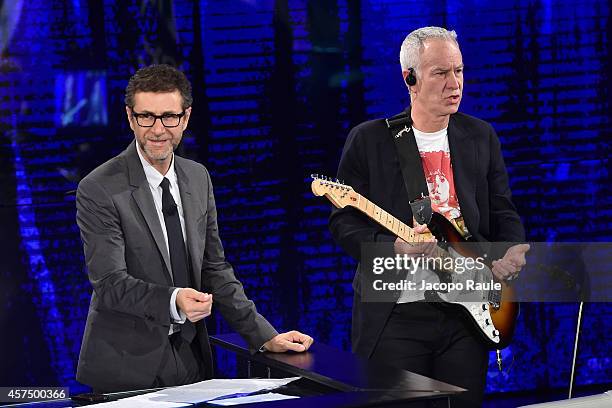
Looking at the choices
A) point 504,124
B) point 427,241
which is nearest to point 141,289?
point 427,241

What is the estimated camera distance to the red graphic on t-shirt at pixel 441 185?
3.57m

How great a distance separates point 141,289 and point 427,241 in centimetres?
112

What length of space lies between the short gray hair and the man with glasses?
95 centimetres

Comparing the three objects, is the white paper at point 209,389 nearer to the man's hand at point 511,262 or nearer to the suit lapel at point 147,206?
the suit lapel at point 147,206

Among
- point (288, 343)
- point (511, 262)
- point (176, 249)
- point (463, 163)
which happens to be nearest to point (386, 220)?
point (463, 163)

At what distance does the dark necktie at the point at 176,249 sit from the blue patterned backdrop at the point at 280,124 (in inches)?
88.3

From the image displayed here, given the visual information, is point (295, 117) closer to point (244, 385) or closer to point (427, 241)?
point (427, 241)

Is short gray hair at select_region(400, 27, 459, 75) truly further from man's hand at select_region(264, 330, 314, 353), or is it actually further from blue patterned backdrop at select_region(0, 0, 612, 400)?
blue patterned backdrop at select_region(0, 0, 612, 400)

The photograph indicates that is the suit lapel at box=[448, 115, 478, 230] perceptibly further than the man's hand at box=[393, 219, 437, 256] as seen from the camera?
Yes

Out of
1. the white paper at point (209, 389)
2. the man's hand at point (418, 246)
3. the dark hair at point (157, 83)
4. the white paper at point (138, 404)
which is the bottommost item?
the white paper at point (209, 389)

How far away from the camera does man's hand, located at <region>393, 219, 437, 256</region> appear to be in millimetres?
3471

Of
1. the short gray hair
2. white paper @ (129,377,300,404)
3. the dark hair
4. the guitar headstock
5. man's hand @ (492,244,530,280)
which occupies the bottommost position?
white paper @ (129,377,300,404)

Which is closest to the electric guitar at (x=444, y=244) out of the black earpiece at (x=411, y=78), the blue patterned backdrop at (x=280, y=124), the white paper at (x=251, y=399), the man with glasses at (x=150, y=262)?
the black earpiece at (x=411, y=78)

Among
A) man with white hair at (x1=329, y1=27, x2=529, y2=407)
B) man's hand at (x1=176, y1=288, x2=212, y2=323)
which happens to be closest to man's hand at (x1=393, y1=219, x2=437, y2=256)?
man with white hair at (x1=329, y1=27, x2=529, y2=407)
